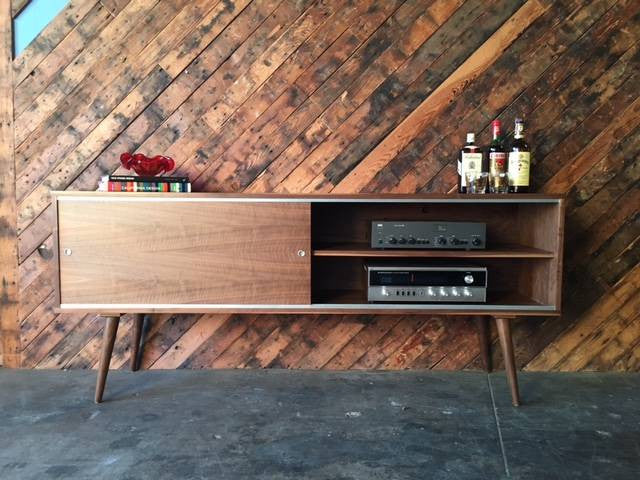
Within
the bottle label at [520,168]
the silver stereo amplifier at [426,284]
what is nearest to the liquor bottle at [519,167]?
the bottle label at [520,168]

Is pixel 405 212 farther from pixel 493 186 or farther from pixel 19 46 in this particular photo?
pixel 19 46

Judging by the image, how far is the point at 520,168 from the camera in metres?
1.76

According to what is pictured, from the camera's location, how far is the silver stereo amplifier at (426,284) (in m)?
1.64

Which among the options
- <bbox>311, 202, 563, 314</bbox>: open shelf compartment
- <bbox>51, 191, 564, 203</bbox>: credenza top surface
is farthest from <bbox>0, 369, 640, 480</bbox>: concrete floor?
<bbox>51, 191, 564, 203</bbox>: credenza top surface

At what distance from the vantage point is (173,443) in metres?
1.39

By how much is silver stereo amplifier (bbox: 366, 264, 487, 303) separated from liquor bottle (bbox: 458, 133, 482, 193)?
15.3 inches

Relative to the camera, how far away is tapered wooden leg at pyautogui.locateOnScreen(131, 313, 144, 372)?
6.28ft

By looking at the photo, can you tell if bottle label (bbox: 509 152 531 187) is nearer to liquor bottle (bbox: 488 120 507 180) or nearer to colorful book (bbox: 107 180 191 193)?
liquor bottle (bbox: 488 120 507 180)

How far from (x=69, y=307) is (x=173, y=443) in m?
0.63

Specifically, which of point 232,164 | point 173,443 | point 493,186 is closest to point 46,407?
point 173,443

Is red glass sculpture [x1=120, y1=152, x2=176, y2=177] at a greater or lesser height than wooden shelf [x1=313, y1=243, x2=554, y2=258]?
greater

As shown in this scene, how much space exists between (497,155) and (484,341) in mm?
795

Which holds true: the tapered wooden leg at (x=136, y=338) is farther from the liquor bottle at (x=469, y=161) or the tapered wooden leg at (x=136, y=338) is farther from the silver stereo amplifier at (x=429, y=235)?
the liquor bottle at (x=469, y=161)

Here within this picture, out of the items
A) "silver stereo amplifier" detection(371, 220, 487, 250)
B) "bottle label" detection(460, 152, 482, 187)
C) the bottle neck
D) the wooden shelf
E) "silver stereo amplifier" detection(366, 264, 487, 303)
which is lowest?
"silver stereo amplifier" detection(366, 264, 487, 303)
